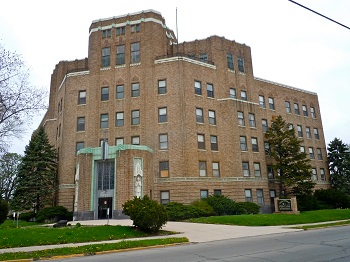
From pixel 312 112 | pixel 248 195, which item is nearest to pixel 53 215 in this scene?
pixel 248 195

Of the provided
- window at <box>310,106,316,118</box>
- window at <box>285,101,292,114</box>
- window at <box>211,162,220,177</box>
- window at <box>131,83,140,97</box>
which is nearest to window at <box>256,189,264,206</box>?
window at <box>211,162,220,177</box>

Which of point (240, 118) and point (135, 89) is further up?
point (135, 89)

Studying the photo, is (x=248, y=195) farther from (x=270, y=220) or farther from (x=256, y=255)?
(x=256, y=255)

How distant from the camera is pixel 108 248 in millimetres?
12828

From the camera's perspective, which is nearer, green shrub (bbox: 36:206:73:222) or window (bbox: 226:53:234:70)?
green shrub (bbox: 36:206:73:222)

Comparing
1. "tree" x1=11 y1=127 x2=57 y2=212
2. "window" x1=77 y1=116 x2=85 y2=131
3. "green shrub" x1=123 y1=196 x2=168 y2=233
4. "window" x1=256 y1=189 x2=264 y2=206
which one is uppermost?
"window" x1=77 y1=116 x2=85 y2=131

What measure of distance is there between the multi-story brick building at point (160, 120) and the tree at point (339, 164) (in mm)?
12019

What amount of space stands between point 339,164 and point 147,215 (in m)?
39.2

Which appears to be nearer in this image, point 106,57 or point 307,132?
point 106,57

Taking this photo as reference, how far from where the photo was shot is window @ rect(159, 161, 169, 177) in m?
34.9

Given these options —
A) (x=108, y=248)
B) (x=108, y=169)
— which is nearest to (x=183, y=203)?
(x=108, y=169)

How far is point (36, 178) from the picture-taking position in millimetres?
36500

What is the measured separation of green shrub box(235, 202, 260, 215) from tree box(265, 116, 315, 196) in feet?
17.5

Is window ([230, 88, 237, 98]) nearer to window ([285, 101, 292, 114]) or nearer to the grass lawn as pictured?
window ([285, 101, 292, 114])
